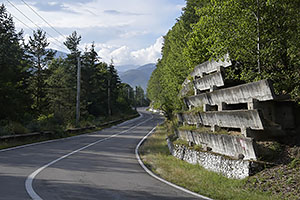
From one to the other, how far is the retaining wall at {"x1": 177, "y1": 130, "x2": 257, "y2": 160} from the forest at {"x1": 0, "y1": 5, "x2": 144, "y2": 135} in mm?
12183

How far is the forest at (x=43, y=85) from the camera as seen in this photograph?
1100 inches

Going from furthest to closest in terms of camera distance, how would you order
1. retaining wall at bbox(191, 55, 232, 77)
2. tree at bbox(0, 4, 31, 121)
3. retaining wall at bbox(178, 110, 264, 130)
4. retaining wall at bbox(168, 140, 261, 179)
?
tree at bbox(0, 4, 31, 121) < retaining wall at bbox(191, 55, 232, 77) < retaining wall at bbox(178, 110, 264, 130) < retaining wall at bbox(168, 140, 261, 179)

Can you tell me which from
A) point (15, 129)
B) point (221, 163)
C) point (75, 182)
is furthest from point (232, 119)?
point (15, 129)

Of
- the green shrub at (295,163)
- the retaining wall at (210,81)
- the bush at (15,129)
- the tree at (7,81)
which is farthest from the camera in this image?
the tree at (7,81)

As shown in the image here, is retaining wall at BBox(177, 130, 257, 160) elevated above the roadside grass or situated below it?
above

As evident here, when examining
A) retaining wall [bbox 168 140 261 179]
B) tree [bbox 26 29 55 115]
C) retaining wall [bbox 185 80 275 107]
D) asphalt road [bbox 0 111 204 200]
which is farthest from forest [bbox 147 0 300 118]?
tree [bbox 26 29 55 115]

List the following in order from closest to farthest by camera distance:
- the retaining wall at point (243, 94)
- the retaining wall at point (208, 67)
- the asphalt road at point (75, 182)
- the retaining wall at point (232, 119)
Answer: the asphalt road at point (75, 182), the retaining wall at point (243, 94), the retaining wall at point (232, 119), the retaining wall at point (208, 67)


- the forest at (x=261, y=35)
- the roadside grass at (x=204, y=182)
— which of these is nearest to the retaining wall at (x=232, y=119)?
the forest at (x=261, y=35)

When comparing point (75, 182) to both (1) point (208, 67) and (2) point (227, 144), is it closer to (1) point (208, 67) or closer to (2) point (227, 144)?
(2) point (227, 144)

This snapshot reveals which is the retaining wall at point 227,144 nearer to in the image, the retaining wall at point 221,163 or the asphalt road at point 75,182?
the retaining wall at point 221,163

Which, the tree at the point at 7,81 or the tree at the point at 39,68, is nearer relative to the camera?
the tree at the point at 7,81

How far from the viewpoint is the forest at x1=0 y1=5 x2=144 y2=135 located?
2794 cm

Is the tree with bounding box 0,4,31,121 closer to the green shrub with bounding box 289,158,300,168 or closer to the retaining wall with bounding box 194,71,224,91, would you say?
the retaining wall with bounding box 194,71,224,91

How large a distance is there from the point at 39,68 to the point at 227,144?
44216 millimetres
